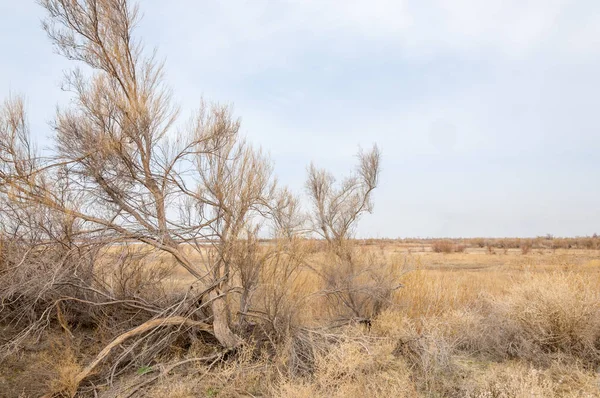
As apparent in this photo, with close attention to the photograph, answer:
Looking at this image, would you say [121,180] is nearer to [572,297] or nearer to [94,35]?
[94,35]

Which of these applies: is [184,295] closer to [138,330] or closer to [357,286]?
[138,330]

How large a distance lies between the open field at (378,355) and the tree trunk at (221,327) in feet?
0.86

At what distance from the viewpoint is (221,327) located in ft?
21.7

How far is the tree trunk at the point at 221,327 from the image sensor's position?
659cm

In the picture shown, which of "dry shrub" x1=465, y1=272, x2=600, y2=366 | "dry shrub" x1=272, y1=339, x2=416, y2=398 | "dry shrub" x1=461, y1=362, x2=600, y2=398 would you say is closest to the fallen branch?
"dry shrub" x1=272, y1=339, x2=416, y2=398

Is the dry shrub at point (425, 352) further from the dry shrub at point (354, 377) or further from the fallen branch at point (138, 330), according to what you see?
the fallen branch at point (138, 330)

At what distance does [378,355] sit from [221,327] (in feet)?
9.02

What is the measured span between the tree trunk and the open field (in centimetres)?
26

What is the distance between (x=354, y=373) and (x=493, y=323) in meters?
4.41

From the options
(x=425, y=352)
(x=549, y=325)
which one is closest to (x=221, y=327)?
(x=425, y=352)

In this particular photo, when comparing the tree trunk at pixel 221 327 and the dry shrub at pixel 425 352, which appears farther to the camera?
the tree trunk at pixel 221 327

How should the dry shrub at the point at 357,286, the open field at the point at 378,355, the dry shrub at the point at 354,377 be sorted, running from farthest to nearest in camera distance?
the dry shrub at the point at 357,286 < the open field at the point at 378,355 < the dry shrub at the point at 354,377

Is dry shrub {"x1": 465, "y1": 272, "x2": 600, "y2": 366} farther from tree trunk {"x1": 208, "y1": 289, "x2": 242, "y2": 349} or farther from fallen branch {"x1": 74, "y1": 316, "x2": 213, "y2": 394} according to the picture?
fallen branch {"x1": 74, "y1": 316, "x2": 213, "y2": 394}

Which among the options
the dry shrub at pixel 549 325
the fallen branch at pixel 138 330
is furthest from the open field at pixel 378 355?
the fallen branch at pixel 138 330
